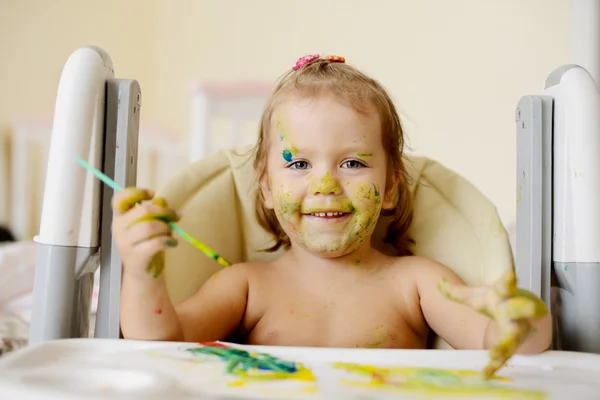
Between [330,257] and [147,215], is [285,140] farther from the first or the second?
[147,215]

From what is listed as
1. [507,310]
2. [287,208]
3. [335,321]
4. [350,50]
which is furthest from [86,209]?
[350,50]

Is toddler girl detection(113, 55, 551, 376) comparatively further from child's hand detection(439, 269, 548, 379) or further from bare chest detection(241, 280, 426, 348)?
child's hand detection(439, 269, 548, 379)

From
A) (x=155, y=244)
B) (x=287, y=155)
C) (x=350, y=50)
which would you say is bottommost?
(x=155, y=244)

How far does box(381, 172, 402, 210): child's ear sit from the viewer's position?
969mm

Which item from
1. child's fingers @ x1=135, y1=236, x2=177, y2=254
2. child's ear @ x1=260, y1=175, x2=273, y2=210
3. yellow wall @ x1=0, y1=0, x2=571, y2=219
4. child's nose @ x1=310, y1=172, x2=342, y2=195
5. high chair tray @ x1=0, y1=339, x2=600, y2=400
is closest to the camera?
high chair tray @ x1=0, y1=339, x2=600, y2=400

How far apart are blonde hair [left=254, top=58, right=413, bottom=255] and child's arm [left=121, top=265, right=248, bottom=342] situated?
13cm

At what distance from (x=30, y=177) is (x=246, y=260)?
74.1 inches

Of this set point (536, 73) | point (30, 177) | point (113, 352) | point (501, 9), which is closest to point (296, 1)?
point (501, 9)

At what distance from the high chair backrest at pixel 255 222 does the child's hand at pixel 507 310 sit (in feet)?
0.97

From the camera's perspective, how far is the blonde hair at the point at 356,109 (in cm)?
91

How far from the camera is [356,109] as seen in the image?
2.91 feet

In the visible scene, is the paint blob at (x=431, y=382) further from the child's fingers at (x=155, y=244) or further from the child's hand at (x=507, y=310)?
the child's fingers at (x=155, y=244)

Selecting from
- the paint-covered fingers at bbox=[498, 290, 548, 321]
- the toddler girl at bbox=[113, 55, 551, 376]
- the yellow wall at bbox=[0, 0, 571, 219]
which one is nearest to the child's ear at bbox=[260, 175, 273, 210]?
the toddler girl at bbox=[113, 55, 551, 376]

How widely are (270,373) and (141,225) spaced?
0.19 meters
